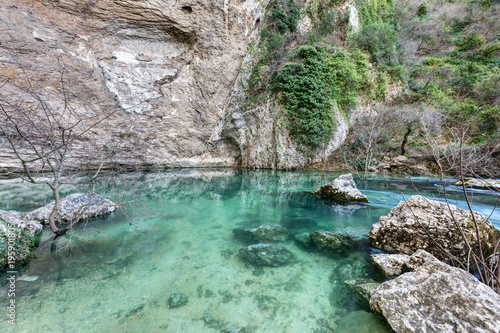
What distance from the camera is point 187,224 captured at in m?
4.70

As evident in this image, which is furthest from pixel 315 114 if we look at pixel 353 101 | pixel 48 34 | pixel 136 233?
pixel 48 34

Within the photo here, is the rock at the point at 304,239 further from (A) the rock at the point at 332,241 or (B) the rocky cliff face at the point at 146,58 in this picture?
(B) the rocky cliff face at the point at 146,58

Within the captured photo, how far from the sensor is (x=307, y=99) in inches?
508

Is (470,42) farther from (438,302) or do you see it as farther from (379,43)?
(438,302)

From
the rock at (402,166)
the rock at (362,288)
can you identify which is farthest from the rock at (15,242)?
the rock at (402,166)

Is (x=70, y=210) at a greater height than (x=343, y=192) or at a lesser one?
lesser

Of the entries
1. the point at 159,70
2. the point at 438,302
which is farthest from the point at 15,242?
the point at 159,70

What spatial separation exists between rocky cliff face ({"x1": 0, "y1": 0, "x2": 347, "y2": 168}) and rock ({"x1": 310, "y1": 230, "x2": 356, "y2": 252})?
867cm

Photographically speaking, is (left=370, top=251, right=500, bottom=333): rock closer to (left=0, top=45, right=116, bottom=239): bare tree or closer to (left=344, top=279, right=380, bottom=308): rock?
(left=344, top=279, right=380, bottom=308): rock

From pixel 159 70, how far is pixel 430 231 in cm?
1477

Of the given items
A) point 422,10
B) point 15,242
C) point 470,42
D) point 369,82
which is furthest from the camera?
point 422,10

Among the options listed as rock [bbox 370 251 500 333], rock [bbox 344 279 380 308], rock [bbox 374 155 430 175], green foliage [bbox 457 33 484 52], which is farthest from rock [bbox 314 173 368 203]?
green foliage [bbox 457 33 484 52]

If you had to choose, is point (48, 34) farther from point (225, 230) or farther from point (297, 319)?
point (297, 319)

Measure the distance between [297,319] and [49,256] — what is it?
3864mm
